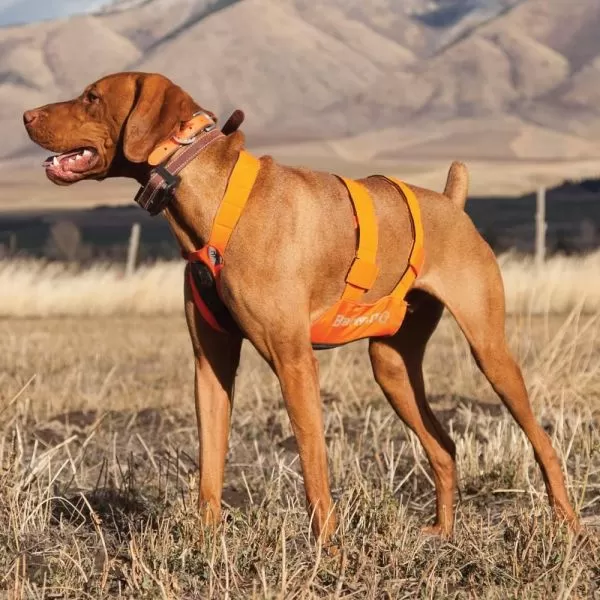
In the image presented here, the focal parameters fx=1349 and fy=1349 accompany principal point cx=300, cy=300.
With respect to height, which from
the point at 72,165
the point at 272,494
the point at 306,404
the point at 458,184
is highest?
the point at 72,165

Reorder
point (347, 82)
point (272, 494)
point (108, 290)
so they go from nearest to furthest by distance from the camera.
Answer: point (272, 494), point (108, 290), point (347, 82)

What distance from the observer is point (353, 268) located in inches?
225

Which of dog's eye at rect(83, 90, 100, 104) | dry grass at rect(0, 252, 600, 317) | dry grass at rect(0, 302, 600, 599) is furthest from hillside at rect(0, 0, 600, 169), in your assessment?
dog's eye at rect(83, 90, 100, 104)

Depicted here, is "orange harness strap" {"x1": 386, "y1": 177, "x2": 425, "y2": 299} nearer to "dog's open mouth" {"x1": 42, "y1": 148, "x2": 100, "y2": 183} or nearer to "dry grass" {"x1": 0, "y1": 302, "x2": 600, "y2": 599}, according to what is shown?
"dry grass" {"x1": 0, "y1": 302, "x2": 600, "y2": 599}

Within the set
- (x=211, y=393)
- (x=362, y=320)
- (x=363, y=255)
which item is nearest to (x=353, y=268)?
(x=363, y=255)

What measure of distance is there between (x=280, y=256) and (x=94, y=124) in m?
0.96

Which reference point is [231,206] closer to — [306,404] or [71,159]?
[71,159]

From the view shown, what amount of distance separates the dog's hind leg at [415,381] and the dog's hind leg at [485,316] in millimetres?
359

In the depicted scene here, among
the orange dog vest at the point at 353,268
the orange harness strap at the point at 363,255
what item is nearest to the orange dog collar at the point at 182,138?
the orange dog vest at the point at 353,268

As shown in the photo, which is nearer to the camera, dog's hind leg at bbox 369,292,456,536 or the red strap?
the red strap

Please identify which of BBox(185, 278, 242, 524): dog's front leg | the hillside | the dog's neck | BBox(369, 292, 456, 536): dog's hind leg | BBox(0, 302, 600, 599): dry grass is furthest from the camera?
the hillside

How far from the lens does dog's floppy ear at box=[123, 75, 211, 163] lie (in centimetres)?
534

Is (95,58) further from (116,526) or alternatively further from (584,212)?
(116,526)

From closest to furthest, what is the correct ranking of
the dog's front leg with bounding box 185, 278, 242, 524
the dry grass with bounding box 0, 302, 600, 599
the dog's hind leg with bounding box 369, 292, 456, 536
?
the dry grass with bounding box 0, 302, 600, 599, the dog's front leg with bounding box 185, 278, 242, 524, the dog's hind leg with bounding box 369, 292, 456, 536
